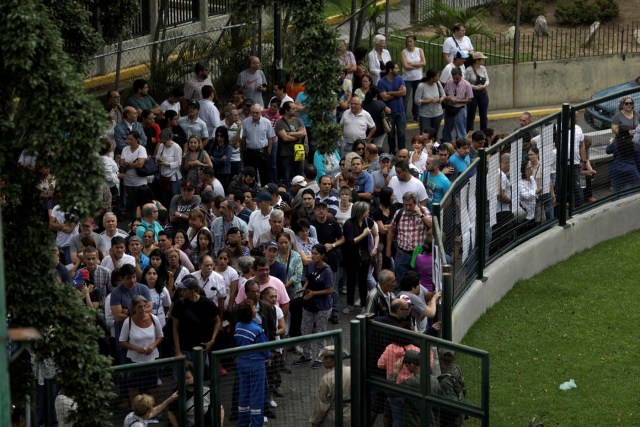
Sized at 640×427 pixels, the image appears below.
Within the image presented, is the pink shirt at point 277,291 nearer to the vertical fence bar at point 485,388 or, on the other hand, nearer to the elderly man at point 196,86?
the vertical fence bar at point 485,388

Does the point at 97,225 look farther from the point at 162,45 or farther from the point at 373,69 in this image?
the point at 373,69

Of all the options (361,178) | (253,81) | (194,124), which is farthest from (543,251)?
(253,81)

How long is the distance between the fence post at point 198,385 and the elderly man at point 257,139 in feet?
27.0

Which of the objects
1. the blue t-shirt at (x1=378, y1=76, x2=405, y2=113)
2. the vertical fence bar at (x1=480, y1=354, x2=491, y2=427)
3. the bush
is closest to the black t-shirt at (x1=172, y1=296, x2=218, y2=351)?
the vertical fence bar at (x1=480, y1=354, x2=491, y2=427)

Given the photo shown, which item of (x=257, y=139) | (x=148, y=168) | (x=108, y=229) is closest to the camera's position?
(x=108, y=229)

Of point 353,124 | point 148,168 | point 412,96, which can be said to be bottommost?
point 148,168

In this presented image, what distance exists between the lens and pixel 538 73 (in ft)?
89.7

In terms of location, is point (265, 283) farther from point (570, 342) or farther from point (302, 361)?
point (570, 342)

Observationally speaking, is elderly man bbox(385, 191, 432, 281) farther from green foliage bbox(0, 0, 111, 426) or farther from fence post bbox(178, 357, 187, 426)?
green foliage bbox(0, 0, 111, 426)

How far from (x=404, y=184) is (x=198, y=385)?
6.56 metres

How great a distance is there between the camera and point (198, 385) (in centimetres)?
1272

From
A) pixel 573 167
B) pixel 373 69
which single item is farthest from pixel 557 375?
pixel 373 69

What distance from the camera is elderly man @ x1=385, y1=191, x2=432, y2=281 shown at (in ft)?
55.2

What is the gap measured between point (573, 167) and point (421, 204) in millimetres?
2687
